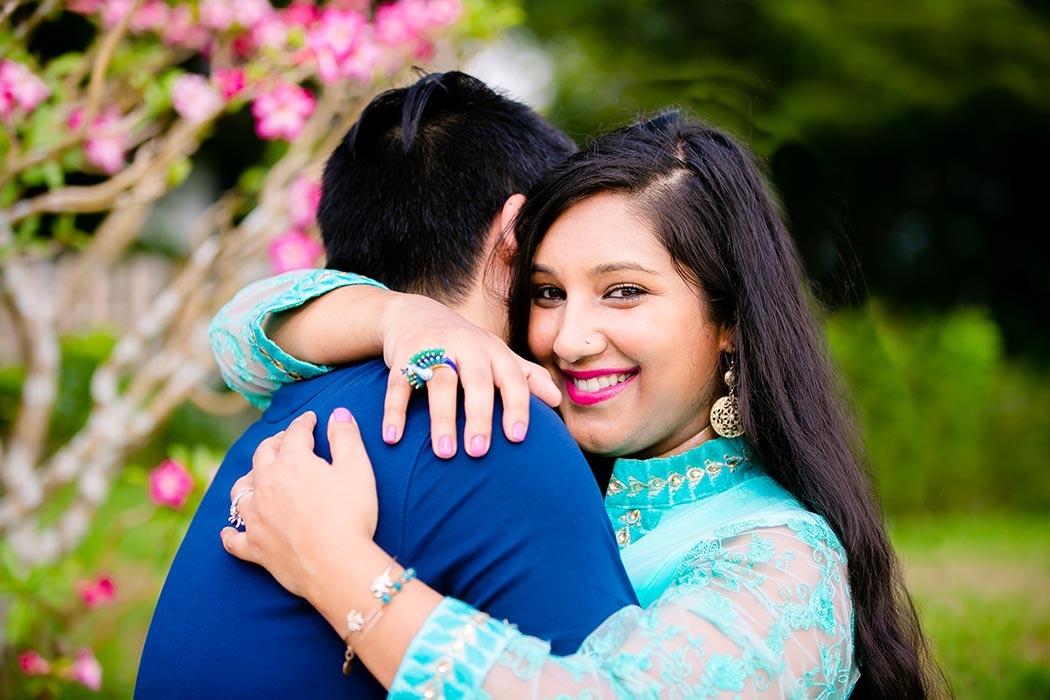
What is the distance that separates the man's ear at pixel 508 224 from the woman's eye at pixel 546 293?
0.10 meters

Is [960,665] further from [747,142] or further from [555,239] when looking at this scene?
[555,239]

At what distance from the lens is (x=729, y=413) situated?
2279mm

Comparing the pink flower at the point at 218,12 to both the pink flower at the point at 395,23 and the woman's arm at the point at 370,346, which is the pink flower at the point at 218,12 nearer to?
the pink flower at the point at 395,23

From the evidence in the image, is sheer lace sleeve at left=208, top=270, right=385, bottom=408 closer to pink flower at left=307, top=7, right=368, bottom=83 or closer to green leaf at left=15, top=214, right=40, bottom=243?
Answer: green leaf at left=15, top=214, right=40, bottom=243

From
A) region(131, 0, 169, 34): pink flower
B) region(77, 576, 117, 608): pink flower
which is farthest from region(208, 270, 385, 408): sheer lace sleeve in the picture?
region(131, 0, 169, 34): pink flower

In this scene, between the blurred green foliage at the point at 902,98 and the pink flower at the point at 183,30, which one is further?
the blurred green foliage at the point at 902,98

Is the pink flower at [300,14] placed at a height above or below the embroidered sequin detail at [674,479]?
above

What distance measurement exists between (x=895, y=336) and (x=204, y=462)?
794 cm

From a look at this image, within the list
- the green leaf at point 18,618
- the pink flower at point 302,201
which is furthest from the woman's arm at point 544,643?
the pink flower at point 302,201

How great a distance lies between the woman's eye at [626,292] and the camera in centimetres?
219

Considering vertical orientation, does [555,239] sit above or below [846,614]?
above

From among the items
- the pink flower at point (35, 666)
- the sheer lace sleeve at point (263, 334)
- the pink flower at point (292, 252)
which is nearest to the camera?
the sheer lace sleeve at point (263, 334)

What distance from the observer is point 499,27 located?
15.1 ft

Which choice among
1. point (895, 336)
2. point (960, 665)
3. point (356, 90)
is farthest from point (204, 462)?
point (895, 336)
